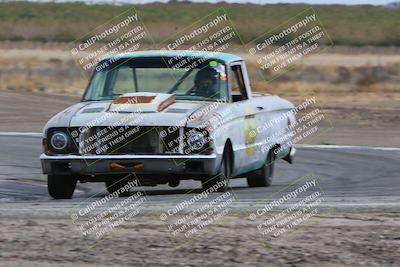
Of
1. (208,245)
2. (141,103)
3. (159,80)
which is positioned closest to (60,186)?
(141,103)

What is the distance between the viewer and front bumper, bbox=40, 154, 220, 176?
Result: 39.2ft

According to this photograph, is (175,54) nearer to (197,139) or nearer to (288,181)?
(197,139)

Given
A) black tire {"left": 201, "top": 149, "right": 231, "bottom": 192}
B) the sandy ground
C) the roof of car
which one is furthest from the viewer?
the roof of car

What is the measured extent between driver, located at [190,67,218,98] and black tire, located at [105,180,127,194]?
3.97 ft

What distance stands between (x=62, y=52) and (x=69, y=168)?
195ft

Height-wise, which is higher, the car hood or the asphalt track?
the car hood

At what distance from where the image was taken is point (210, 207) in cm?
1054

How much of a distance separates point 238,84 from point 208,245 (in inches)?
219

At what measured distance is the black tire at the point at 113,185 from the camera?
1299cm

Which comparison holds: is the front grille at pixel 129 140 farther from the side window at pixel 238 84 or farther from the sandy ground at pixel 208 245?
the sandy ground at pixel 208 245

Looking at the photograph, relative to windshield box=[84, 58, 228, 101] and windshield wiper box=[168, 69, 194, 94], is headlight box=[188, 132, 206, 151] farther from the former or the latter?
windshield wiper box=[168, 69, 194, 94]

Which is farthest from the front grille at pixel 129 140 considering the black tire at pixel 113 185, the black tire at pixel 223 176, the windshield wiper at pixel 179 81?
the windshield wiper at pixel 179 81

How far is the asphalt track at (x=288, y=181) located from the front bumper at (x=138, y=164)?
Result: 299 mm

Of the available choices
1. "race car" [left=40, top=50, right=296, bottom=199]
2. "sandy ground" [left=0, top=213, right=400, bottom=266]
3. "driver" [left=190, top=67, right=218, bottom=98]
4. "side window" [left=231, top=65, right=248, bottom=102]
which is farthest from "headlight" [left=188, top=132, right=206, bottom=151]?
"sandy ground" [left=0, top=213, right=400, bottom=266]
